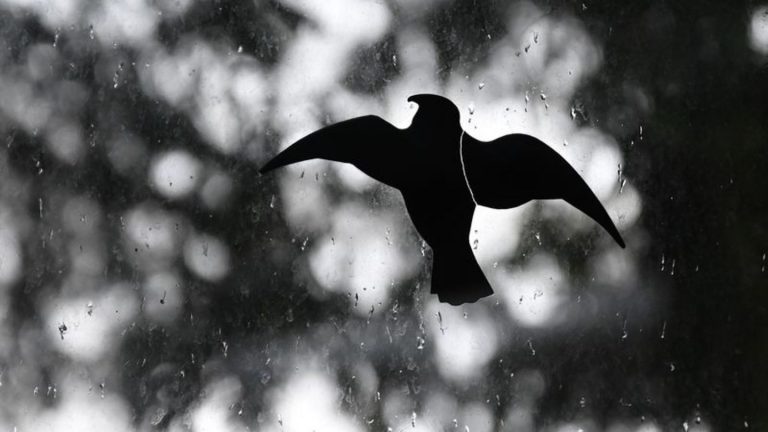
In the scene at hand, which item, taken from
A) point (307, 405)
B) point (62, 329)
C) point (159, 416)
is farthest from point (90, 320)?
point (307, 405)

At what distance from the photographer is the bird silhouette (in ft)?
3.65

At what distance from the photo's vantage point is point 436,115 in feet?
3.77

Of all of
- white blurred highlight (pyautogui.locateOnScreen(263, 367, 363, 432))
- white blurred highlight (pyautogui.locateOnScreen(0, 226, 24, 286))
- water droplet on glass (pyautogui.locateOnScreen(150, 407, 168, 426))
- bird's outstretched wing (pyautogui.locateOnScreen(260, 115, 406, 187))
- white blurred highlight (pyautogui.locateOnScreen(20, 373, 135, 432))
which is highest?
bird's outstretched wing (pyautogui.locateOnScreen(260, 115, 406, 187))

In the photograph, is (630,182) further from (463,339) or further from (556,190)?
(463,339)

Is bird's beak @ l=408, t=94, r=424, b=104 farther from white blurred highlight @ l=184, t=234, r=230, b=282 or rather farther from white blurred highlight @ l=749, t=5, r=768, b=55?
white blurred highlight @ l=749, t=5, r=768, b=55

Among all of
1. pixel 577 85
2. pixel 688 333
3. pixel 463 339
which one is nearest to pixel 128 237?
pixel 463 339

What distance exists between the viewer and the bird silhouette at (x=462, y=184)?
111 centimetres

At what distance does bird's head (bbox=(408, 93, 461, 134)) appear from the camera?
114cm

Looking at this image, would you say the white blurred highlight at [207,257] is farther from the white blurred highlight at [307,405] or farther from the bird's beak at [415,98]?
the bird's beak at [415,98]

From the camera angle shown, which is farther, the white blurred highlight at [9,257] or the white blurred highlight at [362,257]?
the white blurred highlight at [9,257]

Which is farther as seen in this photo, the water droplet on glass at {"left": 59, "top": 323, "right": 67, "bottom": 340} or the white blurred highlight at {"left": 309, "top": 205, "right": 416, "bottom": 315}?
the water droplet on glass at {"left": 59, "top": 323, "right": 67, "bottom": 340}

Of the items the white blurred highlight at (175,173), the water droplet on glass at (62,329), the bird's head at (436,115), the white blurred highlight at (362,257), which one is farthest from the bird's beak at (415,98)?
the water droplet on glass at (62,329)

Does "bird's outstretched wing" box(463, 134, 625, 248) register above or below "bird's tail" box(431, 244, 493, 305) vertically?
above

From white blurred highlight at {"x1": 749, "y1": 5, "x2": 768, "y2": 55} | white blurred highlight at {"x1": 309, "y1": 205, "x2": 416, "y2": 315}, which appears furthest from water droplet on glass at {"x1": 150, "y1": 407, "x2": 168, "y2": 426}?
white blurred highlight at {"x1": 749, "y1": 5, "x2": 768, "y2": 55}
